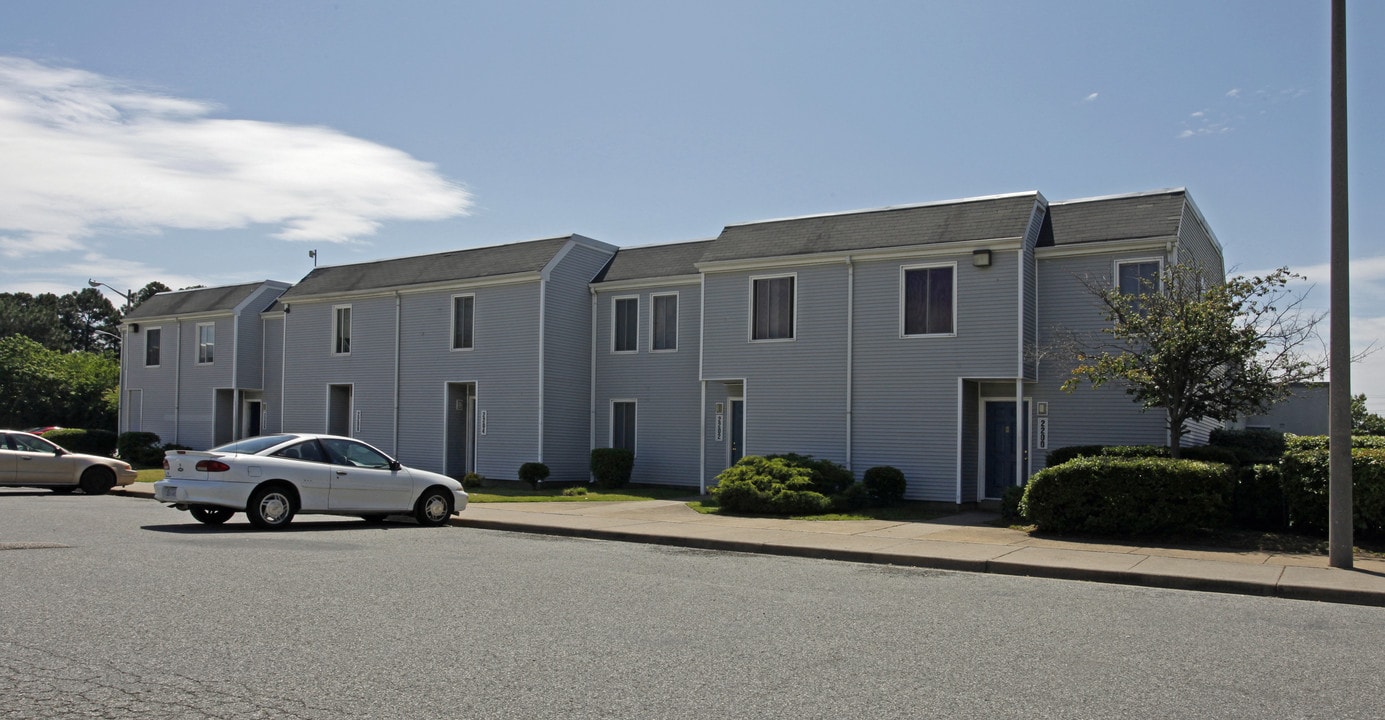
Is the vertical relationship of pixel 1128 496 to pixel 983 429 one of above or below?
below

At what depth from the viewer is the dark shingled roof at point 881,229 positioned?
21.1 m

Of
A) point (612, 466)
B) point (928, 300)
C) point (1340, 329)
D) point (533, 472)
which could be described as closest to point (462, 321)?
point (533, 472)

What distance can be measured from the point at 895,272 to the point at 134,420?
3112cm

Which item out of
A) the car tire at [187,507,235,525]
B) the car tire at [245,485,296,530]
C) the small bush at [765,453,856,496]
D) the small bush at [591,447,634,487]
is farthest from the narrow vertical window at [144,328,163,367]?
the small bush at [765,453,856,496]

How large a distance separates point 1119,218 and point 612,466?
12746 mm

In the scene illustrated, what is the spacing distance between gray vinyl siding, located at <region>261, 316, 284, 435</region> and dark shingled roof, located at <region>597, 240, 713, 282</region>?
1298cm

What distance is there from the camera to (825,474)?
20797 mm

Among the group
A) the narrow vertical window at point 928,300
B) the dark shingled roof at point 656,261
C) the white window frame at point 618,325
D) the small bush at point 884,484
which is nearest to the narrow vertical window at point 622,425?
the white window frame at point 618,325

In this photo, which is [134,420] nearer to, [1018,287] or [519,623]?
[1018,287]

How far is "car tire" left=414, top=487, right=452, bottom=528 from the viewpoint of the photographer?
17.0 metres

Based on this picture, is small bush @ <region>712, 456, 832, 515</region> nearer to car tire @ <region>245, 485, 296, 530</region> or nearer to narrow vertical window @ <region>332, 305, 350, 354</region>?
car tire @ <region>245, 485, 296, 530</region>

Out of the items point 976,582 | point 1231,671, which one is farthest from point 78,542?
point 1231,671

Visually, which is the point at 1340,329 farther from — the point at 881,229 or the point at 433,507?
the point at 433,507

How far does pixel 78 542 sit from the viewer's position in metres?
13.0
